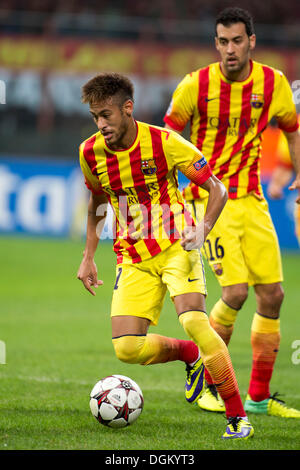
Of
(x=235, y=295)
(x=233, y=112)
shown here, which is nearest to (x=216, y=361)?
(x=235, y=295)

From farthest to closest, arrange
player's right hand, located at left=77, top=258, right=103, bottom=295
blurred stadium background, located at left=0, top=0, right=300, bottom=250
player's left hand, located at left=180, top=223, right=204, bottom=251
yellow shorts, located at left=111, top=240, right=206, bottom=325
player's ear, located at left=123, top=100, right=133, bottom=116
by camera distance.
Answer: blurred stadium background, located at left=0, top=0, right=300, bottom=250 < player's right hand, located at left=77, top=258, right=103, bottom=295 < yellow shorts, located at left=111, top=240, right=206, bottom=325 < player's ear, located at left=123, top=100, right=133, bottom=116 < player's left hand, located at left=180, top=223, right=204, bottom=251

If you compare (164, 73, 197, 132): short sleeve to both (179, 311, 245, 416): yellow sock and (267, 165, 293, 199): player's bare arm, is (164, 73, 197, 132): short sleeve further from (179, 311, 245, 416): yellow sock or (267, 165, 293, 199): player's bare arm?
(179, 311, 245, 416): yellow sock

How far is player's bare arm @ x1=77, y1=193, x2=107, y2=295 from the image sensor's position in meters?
4.80

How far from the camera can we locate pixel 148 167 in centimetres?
459

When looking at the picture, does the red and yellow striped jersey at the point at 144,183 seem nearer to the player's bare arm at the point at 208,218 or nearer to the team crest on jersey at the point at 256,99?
the player's bare arm at the point at 208,218

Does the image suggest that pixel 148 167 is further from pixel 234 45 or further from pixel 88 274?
pixel 234 45

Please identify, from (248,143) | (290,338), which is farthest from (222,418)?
(290,338)

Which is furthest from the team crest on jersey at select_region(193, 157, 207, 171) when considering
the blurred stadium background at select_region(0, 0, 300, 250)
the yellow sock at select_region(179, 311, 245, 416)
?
the blurred stadium background at select_region(0, 0, 300, 250)

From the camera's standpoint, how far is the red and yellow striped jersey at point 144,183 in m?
4.56

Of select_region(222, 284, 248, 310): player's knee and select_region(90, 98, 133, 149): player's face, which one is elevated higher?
select_region(90, 98, 133, 149): player's face

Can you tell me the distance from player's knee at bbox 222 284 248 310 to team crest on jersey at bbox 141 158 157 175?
1092mm

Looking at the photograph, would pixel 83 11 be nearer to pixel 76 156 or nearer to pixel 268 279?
pixel 76 156

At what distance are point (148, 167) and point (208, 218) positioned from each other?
521 millimetres

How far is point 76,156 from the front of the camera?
1834 cm
